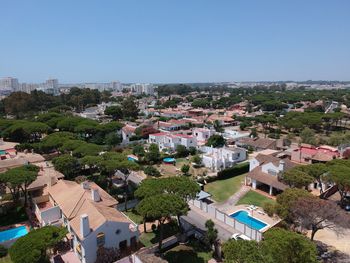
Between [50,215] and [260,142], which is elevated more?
[260,142]

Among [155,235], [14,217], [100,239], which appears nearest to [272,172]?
[155,235]

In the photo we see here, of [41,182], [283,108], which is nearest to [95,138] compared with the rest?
[41,182]

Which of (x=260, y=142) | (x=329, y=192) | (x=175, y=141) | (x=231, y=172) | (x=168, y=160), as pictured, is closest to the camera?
(x=329, y=192)

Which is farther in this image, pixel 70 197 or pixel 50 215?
pixel 70 197

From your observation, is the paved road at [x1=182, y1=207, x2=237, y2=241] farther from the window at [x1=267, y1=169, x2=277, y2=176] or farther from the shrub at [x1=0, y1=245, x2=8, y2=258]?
the shrub at [x1=0, y1=245, x2=8, y2=258]

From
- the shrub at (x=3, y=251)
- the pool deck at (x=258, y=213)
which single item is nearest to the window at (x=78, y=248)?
A: the shrub at (x=3, y=251)

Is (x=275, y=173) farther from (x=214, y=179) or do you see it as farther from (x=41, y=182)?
(x=41, y=182)

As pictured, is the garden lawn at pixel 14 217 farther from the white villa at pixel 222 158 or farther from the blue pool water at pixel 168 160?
the white villa at pixel 222 158

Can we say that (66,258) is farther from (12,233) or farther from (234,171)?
(234,171)
